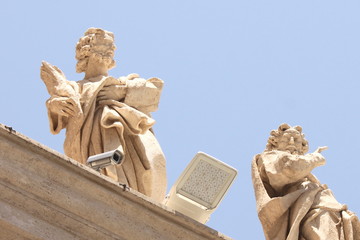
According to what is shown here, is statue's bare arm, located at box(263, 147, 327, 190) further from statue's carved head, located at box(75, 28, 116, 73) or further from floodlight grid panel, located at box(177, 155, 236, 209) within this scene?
statue's carved head, located at box(75, 28, 116, 73)

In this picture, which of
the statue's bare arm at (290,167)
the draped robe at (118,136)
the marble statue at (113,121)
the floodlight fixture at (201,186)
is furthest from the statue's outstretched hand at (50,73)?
the floodlight fixture at (201,186)

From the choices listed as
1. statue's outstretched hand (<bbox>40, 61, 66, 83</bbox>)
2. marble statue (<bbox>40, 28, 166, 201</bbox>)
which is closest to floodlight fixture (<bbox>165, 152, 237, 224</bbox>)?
marble statue (<bbox>40, 28, 166, 201</bbox>)

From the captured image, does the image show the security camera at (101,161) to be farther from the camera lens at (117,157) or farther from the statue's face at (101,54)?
the statue's face at (101,54)

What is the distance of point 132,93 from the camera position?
1038cm

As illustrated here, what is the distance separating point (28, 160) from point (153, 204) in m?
0.79

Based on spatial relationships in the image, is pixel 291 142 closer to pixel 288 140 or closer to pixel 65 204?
pixel 288 140

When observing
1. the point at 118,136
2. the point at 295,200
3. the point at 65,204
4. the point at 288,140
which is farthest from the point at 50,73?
the point at 65,204

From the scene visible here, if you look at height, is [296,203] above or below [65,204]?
above

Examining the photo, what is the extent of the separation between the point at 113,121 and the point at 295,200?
1506 mm

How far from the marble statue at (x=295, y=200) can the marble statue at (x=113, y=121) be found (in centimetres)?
79

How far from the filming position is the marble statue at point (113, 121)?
9.89 meters

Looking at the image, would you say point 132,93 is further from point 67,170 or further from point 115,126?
point 67,170

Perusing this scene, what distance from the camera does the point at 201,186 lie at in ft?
27.5

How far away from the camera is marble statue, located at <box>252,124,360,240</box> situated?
961 centimetres
